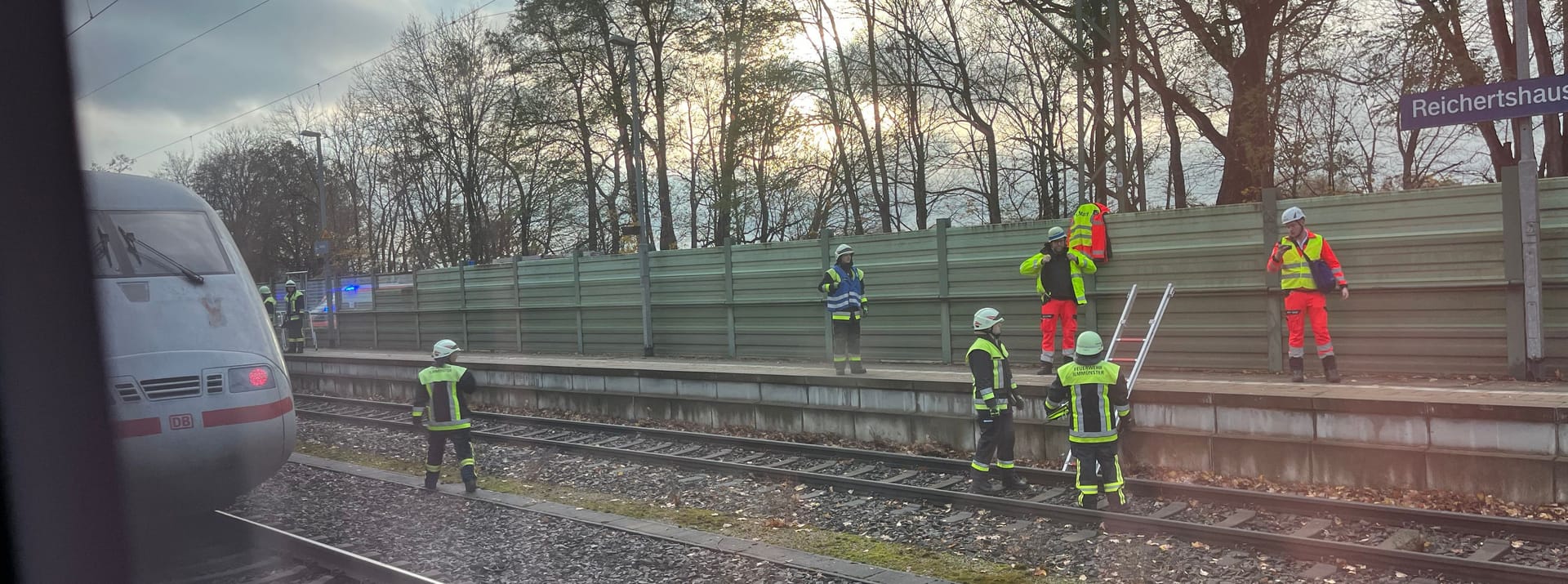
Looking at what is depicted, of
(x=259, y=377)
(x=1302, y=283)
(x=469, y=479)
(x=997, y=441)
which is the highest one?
(x=1302, y=283)

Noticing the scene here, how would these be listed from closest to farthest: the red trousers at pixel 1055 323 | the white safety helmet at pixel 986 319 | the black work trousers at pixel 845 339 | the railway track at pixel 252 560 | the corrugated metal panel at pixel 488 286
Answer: the railway track at pixel 252 560
the white safety helmet at pixel 986 319
the red trousers at pixel 1055 323
the black work trousers at pixel 845 339
the corrugated metal panel at pixel 488 286

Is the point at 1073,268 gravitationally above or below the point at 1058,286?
above

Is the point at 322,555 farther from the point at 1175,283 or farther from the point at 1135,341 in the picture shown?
the point at 1175,283

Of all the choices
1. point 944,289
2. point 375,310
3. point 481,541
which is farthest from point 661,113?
point 481,541

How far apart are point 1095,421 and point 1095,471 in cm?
39

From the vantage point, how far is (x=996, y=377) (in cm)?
841

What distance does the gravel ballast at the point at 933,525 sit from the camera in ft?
20.3

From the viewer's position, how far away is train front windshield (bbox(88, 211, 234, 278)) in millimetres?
7026

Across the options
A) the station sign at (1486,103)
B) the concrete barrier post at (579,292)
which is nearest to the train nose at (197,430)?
the station sign at (1486,103)

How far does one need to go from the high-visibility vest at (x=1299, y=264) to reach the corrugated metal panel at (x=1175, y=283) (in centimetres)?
108

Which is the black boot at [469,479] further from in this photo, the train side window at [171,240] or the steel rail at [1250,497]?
the steel rail at [1250,497]

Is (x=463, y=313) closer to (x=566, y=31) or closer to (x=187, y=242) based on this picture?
(x=566, y=31)

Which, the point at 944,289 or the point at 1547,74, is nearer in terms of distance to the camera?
the point at 944,289

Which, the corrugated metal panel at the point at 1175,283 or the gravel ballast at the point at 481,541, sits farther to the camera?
the corrugated metal panel at the point at 1175,283
